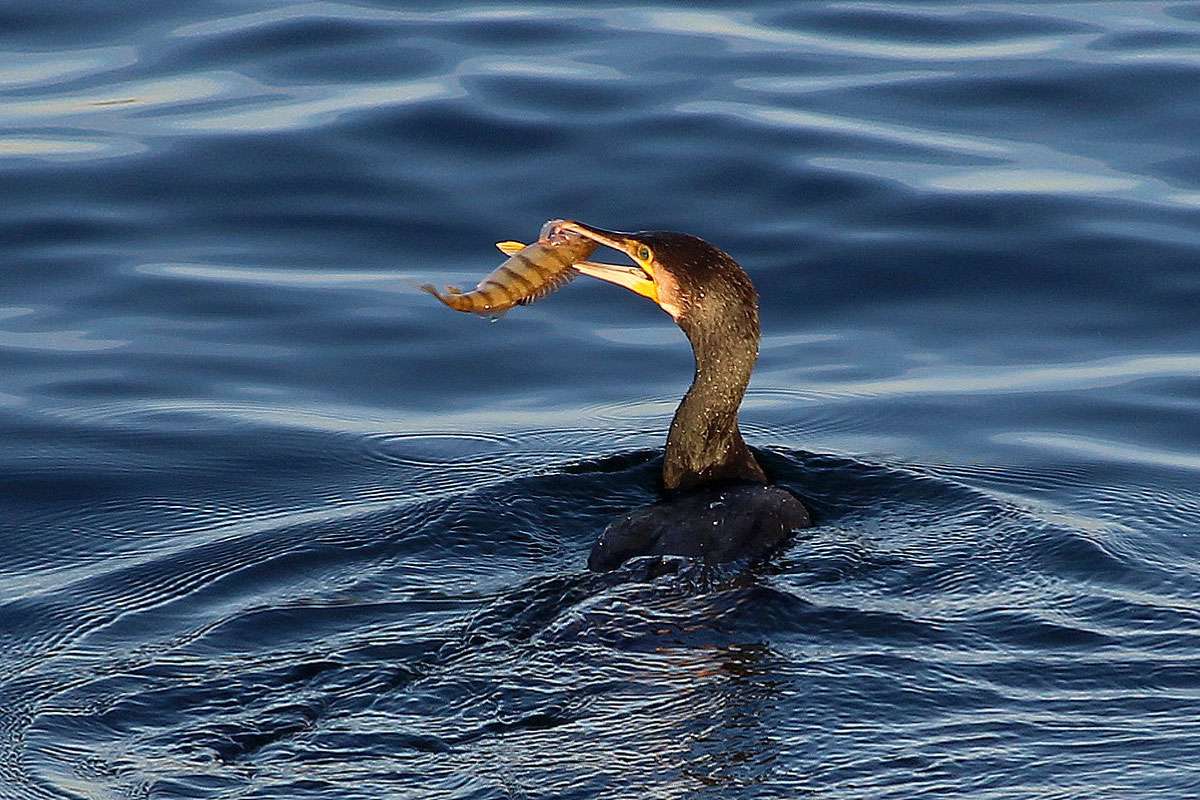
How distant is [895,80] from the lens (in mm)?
13891

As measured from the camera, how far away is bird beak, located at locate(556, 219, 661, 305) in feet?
26.7

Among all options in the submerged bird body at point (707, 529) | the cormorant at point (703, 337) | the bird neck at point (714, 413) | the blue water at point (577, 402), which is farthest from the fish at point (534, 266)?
the submerged bird body at point (707, 529)

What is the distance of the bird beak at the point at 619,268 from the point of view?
814 centimetres

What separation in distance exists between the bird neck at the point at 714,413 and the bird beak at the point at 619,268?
0.26 m

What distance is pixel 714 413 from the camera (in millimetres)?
8219

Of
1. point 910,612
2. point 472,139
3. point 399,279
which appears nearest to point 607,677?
point 910,612

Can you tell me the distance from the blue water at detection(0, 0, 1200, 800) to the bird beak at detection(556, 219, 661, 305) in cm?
79

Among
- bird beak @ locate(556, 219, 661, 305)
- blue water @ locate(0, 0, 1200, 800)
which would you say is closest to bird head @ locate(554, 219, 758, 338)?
bird beak @ locate(556, 219, 661, 305)

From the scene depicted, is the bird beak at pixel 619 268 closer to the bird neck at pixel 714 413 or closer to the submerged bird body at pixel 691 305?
the submerged bird body at pixel 691 305

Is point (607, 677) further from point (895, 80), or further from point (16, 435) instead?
point (895, 80)

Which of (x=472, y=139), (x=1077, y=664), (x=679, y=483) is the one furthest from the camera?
(x=472, y=139)

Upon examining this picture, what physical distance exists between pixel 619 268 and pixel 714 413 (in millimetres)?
669

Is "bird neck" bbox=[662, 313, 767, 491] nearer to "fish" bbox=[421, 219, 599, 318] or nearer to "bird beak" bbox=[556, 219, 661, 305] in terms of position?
"bird beak" bbox=[556, 219, 661, 305]

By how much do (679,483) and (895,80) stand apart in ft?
20.8
